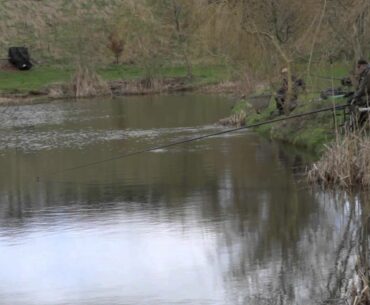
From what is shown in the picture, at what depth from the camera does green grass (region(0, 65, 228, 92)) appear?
167ft

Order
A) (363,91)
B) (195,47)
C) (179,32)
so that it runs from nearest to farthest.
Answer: (363,91) < (195,47) < (179,32)

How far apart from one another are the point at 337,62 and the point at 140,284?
13.3m

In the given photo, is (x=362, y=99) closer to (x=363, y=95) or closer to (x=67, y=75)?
(x=363, y=95)

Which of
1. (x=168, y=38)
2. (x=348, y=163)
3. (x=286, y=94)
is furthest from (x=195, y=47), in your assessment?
(x=348, y=163)

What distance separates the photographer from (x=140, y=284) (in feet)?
34.6

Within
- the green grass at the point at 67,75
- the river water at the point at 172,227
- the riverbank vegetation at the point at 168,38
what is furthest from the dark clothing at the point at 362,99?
the green grass at the point at 67,75

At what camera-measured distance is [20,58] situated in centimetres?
5619

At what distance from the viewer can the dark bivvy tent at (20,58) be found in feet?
183

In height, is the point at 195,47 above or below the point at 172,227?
above

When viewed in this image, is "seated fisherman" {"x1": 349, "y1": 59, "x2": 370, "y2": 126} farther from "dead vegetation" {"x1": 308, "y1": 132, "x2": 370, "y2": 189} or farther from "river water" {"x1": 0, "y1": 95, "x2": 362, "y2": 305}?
"river water" {"x1": 0, "y1": 95, "x2": 362, "y2": 305}

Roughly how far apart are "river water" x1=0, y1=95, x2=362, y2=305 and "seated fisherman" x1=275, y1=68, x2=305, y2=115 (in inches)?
55.0

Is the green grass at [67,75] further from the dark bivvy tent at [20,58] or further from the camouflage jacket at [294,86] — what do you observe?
the camouflage jacket at [294,86]

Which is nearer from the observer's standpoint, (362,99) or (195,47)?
(362,99)

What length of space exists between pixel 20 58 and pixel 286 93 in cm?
3380
